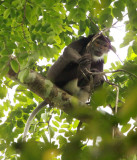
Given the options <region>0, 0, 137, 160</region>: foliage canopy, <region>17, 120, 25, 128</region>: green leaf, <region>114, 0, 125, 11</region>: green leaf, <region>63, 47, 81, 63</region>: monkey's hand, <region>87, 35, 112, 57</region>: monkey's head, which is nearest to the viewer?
<region>0, 0, 137, 160</region>: foliage canopy

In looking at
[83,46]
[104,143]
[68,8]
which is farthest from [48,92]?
[104,143]

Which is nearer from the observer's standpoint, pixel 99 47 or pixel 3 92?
pixel 3 92

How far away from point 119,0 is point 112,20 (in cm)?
21

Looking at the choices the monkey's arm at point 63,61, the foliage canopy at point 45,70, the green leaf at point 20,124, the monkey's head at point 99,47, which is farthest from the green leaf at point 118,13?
the monkey's head at point 99,47

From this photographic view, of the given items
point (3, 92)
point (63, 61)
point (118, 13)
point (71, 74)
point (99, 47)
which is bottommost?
point (3, 92)

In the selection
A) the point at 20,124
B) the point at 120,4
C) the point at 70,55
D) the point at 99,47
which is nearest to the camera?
the point at 120,4

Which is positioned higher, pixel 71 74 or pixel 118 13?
pixel 71 74

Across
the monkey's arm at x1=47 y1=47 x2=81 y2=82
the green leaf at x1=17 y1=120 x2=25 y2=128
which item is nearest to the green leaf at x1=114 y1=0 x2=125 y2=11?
the monkey's arm at x1=47 y1=47 x2=81 y2=82

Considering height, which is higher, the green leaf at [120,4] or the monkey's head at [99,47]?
the monkey's head at [99,47]

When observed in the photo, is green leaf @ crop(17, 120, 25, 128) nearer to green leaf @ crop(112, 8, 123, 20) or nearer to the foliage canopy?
the foliage canopy

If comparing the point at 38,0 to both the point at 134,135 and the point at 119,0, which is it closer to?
the point at 119,0

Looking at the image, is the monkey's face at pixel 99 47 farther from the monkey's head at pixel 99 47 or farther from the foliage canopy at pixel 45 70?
the foliage canopy at pixel 45 70

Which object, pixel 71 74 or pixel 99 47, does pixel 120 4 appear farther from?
pixel 99 47

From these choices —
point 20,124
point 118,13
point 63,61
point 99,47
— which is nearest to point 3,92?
point 20,124
